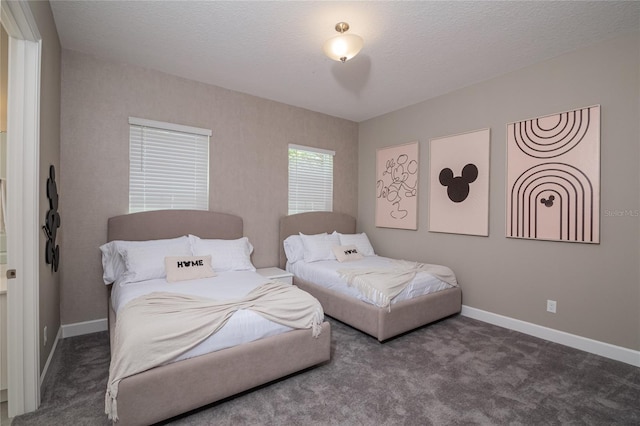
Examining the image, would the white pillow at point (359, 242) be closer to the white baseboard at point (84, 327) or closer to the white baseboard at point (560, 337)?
the white baseboard at point (560, 337)

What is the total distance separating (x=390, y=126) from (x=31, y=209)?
13.4ft

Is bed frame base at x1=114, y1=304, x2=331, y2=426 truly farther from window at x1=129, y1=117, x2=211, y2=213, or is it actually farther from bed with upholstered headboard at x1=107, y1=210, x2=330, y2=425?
window at x1=129, y1=117, x2=211, y2=213

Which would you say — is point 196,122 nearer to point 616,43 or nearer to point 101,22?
point 101,22

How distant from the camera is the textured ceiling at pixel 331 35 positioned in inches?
87.7

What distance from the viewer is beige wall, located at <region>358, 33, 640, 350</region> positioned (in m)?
2.52

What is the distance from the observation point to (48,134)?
2252 millimetres

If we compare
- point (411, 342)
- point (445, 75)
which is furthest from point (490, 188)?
point (411, 342)

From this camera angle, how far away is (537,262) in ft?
9.95

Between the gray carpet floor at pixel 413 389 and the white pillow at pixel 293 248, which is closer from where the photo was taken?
the gray carpet floor at pixel 413 389

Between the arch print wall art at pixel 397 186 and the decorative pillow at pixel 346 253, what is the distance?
0.75m

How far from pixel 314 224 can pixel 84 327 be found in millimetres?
2859

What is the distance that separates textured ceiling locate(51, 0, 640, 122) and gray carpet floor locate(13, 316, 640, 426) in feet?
8.93

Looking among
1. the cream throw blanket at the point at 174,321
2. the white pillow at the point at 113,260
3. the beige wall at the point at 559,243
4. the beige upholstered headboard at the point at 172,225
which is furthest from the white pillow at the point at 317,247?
the white pillow at the point at 113,260

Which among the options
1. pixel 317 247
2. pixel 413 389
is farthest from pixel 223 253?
pixel 413 389
